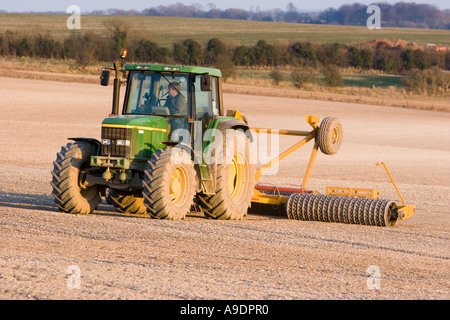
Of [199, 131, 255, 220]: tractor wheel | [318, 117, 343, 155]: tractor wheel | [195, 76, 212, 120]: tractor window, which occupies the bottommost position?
[199, 131, 255, 220]: tractor wheel

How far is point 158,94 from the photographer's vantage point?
12531 millimetres

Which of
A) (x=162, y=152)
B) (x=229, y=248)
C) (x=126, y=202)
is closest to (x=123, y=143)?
(x=162, y=152)

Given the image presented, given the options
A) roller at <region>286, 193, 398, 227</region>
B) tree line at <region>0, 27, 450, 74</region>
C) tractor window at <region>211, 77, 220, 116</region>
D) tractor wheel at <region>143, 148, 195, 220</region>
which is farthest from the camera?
tree line at <region>0, 27, 450, 74</region>

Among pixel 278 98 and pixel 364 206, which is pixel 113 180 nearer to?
pixel 364 206

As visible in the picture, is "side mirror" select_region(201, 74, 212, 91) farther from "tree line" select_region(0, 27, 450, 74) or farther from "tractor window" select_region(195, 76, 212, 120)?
"tree line" select_region(0, 27, 450, 74)

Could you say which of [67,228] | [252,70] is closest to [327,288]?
[67,228]

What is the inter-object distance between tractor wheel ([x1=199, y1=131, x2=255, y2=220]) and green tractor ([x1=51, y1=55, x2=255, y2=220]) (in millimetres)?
17

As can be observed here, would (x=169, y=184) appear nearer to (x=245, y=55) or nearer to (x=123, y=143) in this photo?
(x=123, y=143)

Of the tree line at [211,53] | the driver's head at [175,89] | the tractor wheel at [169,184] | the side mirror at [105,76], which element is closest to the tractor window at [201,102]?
the driver's head at [175,89]

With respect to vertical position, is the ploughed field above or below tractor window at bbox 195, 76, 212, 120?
below

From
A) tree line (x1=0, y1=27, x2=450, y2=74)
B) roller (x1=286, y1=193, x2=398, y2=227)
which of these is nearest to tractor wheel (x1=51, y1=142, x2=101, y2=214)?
roller (x1=286, y1=193, x2=398, y2=227)

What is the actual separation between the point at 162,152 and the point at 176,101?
1179 mm

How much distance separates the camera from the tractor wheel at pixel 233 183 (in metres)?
12.5

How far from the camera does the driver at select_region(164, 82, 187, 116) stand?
12.4m
